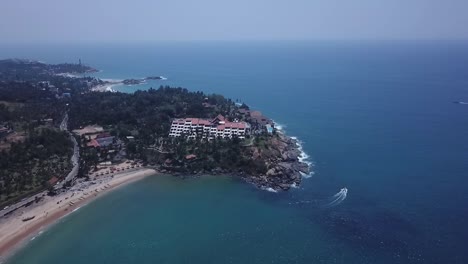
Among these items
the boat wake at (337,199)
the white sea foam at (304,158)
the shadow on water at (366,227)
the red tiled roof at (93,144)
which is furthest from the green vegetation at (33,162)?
the boat wake at (337,199)

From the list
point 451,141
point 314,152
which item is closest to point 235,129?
point 314,152

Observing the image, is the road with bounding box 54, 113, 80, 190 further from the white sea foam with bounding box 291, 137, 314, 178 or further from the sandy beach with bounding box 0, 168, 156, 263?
the white sea foam with bounding box 291, 137, 314, 178

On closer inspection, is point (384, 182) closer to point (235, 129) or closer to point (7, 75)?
point (235, 129)

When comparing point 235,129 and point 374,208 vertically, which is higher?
point 235,129

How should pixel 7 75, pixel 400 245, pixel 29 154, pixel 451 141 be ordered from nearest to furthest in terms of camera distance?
pixel 400 245, pixel 29 154, pixel 451 141, pixel 7 75

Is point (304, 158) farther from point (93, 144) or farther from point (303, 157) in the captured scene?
point (93, 144)

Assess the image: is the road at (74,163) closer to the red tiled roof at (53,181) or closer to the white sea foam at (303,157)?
the red tiled roof at (53,181)
